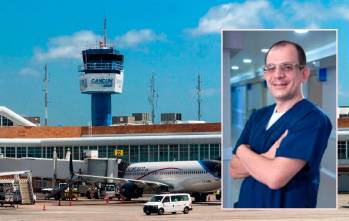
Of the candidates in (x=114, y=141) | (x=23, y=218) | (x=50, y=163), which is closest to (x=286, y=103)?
(x=23, y=218)

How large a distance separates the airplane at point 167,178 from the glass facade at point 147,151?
66.8 ft

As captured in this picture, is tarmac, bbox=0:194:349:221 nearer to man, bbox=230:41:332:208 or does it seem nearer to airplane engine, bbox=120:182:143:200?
airplane engine, bbox=120:182:143:200

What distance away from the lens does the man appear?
106 ft

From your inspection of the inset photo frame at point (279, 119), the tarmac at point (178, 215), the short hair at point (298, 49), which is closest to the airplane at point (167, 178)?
the tarmac at point (178, 215)

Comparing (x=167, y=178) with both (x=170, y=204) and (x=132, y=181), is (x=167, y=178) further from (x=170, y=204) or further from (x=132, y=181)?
(x=170, y=204)

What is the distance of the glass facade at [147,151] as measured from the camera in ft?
365

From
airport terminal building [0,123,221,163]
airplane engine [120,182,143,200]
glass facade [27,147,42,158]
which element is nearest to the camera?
airplane engine [120,182,143,200]

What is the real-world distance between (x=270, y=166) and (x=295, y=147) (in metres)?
1.27

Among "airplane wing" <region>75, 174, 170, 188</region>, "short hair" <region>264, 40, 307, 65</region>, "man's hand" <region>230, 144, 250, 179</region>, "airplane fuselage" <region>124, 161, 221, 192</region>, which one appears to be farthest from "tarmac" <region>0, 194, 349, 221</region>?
"short hair" <region>264, 40, 307, 65</region>

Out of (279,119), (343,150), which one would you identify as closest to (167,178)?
(343,150)

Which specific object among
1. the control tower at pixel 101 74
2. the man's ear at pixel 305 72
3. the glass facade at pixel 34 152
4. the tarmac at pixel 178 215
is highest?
the control tower at pixel 101 74

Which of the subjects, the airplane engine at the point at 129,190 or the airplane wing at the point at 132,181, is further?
the airplane engine at the point at 129,190

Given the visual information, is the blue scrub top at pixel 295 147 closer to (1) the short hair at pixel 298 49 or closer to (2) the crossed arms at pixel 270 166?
(2) the crossed arms at pixel 270 166

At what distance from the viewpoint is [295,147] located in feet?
107
